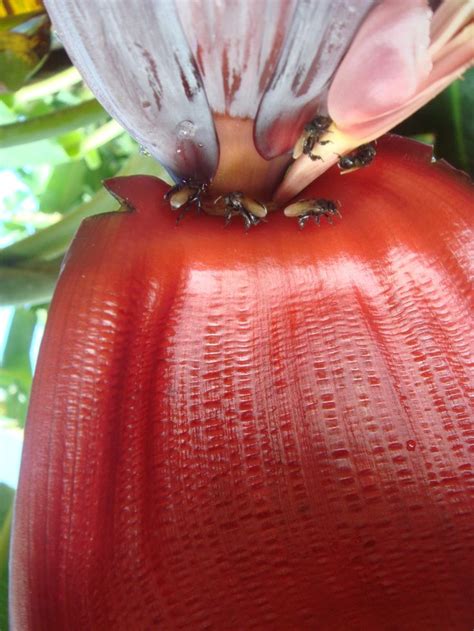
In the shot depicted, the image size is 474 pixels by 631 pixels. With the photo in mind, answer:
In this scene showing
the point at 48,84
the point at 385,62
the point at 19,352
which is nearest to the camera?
the point at 385,62

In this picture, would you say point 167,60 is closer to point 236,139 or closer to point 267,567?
point 236,139

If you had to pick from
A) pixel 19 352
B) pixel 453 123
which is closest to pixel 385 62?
pixel 453 123

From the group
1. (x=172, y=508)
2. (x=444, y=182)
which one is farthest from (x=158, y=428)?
(x=444, y=182)

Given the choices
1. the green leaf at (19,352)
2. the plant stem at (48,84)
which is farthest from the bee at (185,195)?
the green leaf at (19,352)

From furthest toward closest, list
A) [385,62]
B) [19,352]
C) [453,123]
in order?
[19,352] < [453,123] < [385,62]

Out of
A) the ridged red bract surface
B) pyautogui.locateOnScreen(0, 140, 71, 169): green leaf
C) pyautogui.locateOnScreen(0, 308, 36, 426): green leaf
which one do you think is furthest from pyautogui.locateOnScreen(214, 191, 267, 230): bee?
pyautogui.locateOnScreen(0, 308, 36, 426): green leaf

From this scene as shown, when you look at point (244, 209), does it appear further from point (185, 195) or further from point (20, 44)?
point (20, 44)
